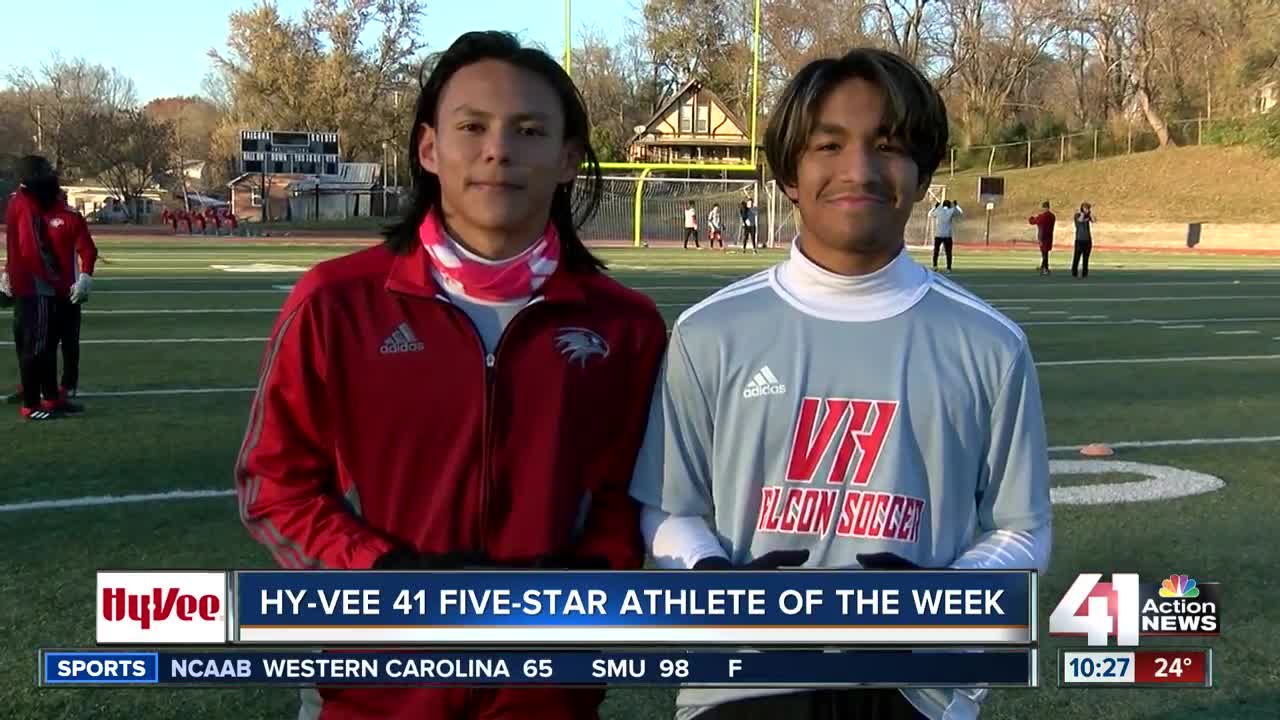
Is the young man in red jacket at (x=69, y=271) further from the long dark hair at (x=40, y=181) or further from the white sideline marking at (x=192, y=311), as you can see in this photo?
the white sideline marking at (x=192, y=311)

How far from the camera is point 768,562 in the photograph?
1881 millimetres

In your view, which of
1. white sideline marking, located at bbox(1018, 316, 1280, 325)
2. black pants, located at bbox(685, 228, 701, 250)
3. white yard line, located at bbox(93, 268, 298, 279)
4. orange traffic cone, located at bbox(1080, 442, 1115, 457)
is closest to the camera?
orange traffic cone, located at bbox(1080, 442, 1115, 457)

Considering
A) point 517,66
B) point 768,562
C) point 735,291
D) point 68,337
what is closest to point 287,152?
point 68,337

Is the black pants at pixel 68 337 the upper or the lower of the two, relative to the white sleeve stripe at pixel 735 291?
lower

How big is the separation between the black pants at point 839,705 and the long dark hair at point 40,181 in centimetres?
775

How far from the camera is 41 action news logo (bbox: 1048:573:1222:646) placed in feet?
6.63

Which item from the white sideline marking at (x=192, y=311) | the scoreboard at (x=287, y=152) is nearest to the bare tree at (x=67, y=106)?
the scoreboard at (x=287, y=152)

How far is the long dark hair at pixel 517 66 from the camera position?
217cm

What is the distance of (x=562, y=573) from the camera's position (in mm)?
1915

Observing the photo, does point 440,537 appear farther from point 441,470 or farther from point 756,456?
point 756,456

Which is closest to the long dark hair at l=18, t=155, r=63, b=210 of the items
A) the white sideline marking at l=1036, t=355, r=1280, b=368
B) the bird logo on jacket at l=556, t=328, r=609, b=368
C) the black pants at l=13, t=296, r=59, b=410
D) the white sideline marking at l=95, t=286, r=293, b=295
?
the black pants at l=13, t=296, r=59, b=410

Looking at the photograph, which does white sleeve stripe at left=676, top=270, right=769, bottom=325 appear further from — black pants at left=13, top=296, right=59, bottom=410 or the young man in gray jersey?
black pants at left=13, top=296, right=59, bottom=410

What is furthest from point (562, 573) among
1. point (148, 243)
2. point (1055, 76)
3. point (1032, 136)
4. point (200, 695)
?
point (1055, 76)

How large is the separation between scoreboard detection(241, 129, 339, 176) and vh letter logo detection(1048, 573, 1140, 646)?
4963cm
